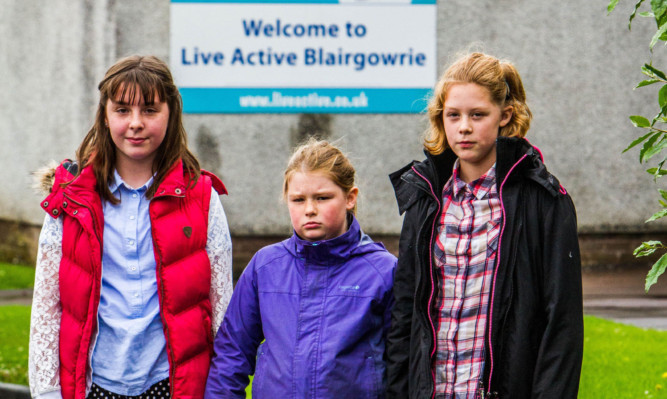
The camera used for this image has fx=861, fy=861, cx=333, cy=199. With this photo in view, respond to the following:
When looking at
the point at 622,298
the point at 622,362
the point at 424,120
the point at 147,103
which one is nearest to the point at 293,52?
the point at 424,120

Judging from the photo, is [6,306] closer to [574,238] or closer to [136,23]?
[136,23]

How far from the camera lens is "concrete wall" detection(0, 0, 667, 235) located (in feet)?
30.8

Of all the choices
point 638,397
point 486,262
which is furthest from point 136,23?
point 486,262

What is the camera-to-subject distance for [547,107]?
379 inches

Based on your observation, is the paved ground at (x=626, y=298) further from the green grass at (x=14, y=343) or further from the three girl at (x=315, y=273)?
the three girl at (x=315, y=273)

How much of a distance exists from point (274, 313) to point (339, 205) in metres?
0.43

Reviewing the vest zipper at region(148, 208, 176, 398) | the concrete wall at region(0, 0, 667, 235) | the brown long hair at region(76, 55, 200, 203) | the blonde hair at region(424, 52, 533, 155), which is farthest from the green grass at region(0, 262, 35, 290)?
the blonde hair at region(424, 52, 533, 155)

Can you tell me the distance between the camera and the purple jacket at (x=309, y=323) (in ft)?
9.02

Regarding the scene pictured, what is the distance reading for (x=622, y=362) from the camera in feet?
18.5

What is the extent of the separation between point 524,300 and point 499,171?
1.32ft

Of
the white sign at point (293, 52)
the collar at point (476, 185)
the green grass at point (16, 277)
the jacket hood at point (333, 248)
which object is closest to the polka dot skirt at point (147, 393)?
the jacket hood at point (333, 248)

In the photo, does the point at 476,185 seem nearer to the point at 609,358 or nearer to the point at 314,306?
the point at 314,306

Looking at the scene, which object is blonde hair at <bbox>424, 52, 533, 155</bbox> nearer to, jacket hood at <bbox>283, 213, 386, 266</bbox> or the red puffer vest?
jacket hood at <bbox>283, 213, 386, 266</bbox>

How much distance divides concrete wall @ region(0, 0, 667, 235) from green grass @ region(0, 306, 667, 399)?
273 centimetres
